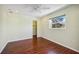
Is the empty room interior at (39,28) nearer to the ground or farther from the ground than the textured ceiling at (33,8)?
nearer to the ground

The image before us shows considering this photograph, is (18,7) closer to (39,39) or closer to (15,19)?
(15,19)

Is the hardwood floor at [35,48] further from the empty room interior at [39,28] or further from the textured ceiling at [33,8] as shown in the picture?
the textured ceiling at [33,8]

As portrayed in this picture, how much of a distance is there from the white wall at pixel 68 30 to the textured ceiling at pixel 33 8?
0.12m

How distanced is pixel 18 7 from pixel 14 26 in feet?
1.39

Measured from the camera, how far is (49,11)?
1854 millimetres

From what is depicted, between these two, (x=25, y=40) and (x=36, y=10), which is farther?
(x=25, y=40)

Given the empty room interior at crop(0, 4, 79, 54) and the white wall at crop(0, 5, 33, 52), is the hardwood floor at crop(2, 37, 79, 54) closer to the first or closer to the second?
the empty room interior at crop(0, 4, 79, 54)

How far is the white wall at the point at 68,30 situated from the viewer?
1.78m

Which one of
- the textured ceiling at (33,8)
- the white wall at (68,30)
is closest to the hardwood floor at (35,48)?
the white wall at (68,30)

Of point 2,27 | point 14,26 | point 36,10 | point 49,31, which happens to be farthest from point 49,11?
point 2,27

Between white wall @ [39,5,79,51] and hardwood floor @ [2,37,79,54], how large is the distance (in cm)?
11

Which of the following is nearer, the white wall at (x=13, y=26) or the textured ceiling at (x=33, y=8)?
the textured ceiling at (x=33, y=8)

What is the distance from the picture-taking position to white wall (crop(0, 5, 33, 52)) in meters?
1.82

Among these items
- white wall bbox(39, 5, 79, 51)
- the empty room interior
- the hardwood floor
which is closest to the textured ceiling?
the empty room interior
